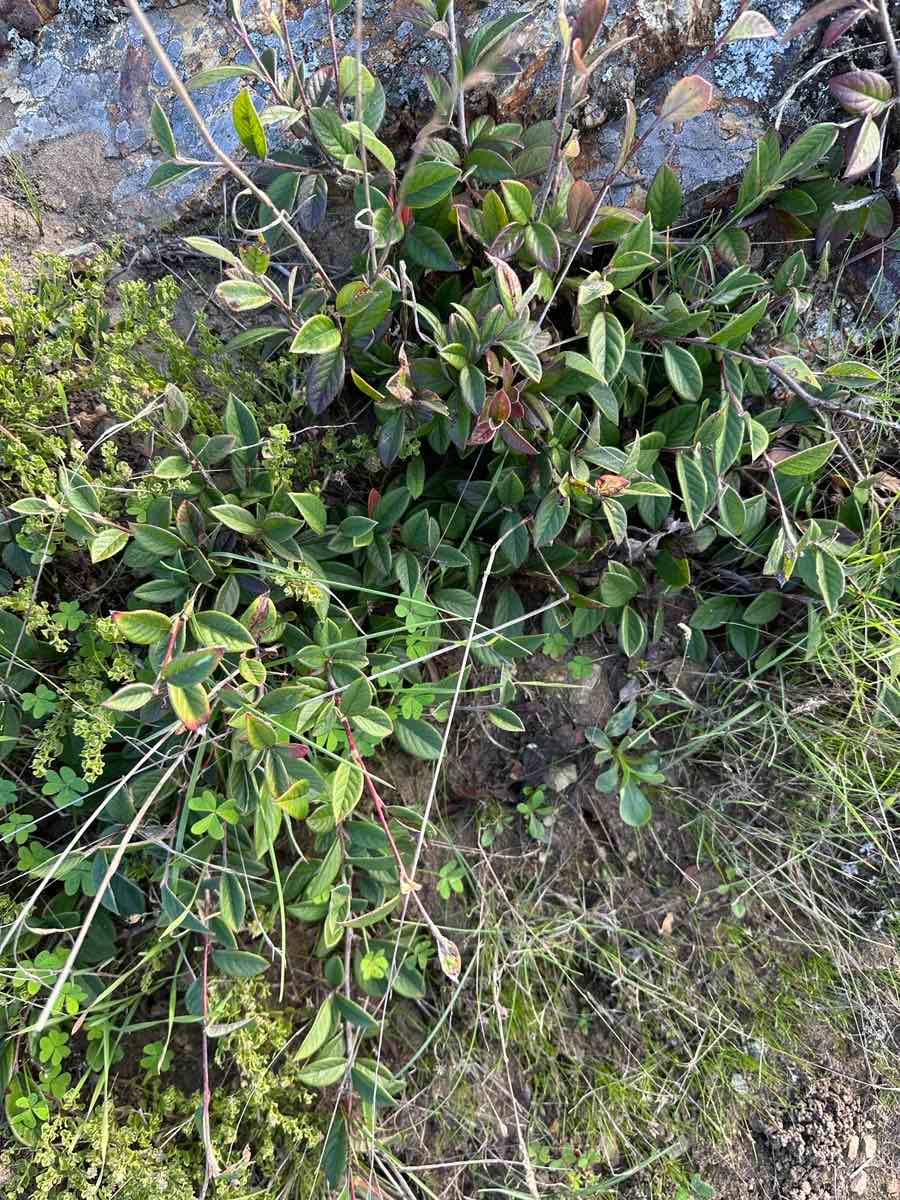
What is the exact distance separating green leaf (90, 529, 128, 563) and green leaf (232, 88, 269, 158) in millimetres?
836

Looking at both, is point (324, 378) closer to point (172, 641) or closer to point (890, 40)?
point (172, 641)

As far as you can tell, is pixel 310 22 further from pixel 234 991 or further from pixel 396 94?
pixel 234 991

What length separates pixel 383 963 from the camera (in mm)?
1998

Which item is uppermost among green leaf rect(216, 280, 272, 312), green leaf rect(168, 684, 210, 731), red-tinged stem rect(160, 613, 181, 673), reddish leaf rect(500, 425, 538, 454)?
green leaf rect(216, 280, 272, 312)

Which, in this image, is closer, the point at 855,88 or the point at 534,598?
the point at 855,88

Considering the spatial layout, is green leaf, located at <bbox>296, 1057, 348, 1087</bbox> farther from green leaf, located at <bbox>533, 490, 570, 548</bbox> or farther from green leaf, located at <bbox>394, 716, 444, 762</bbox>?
green leaf, located at <bbox>533, 490, 570, 548</bbox>

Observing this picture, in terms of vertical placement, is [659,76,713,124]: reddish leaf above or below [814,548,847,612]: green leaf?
above

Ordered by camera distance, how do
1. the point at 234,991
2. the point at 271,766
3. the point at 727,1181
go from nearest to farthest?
the point at 271,766
the point at 234,991
the point at 727,1181

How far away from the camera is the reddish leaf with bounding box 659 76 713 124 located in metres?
1.55

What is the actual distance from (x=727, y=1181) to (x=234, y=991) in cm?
146

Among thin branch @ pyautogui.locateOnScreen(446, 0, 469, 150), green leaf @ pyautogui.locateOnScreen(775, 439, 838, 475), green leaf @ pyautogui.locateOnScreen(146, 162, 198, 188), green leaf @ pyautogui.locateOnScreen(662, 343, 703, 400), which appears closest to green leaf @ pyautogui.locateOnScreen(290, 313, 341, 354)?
green leaf @ pyautogui.locateOnScreen(146, 162, 198, 188)

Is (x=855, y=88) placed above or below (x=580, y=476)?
above

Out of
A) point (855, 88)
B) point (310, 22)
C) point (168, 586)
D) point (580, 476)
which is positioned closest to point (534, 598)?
point (580, 476)

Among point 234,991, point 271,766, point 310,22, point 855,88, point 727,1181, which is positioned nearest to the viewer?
point 271,766
